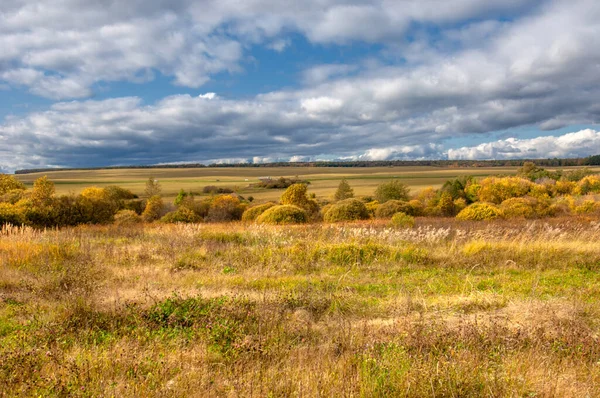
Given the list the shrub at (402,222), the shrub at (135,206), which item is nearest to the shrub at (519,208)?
the shrub at (402,222)

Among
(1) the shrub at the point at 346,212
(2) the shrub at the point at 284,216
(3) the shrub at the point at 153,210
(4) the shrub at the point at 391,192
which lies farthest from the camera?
(4) the shrub at the point at 391,192

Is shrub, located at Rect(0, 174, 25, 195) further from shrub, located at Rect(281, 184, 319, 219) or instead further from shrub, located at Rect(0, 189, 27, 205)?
shrub, located at Rect(281, 184, 319, 219)

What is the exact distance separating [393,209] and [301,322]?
24.6m

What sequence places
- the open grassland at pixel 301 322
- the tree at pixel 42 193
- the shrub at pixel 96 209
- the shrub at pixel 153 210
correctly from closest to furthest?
the open grassland at pixel 301 322 < the tree at pixel 42 193 < the shrub at pixel 96 209 < the shrub at pixel 153 210

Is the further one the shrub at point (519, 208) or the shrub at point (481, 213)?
the shrub at point (519, 208)

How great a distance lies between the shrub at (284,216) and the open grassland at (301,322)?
13.2 metres

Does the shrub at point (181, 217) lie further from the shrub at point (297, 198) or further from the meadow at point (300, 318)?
the meadow at point (300, 318)

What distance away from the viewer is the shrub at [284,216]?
2502 cm

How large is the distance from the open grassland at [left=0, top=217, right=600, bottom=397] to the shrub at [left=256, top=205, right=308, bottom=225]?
43.2ft

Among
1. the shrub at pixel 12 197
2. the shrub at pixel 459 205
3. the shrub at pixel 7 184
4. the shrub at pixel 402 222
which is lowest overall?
the shrub at pixel 459 205

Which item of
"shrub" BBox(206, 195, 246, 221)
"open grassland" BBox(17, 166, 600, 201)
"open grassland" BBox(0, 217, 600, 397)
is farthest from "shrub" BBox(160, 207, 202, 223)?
"open grassland" BBox(17, 166, 600, 201)

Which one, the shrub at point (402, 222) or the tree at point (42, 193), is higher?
the tree at point (42, 193)

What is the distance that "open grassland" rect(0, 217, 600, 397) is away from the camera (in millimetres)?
3957

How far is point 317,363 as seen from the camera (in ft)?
14.2
